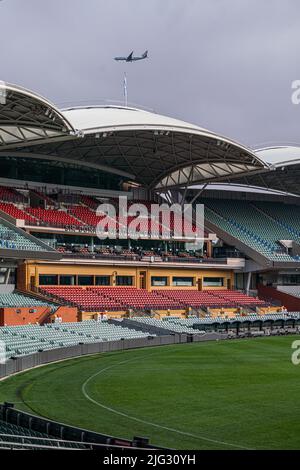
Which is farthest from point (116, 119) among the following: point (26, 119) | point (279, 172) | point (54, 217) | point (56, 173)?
point (279, 172)

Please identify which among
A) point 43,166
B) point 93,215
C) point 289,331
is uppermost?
point 43,166

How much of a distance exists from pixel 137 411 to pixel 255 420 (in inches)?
172

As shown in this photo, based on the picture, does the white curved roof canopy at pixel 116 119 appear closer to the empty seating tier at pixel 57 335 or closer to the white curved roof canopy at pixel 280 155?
the white curved roof canopy at pixel 280 155

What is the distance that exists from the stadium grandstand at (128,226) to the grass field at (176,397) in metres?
8.85

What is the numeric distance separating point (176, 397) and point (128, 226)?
45.4 m

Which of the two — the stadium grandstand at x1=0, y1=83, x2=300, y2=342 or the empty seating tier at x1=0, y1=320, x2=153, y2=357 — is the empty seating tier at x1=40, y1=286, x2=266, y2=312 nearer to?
the stadium grandstand at x1=0, y1=83, x2=300, y2=342

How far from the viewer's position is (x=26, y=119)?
2105 inches

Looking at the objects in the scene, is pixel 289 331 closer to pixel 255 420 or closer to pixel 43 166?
pixel 43 166

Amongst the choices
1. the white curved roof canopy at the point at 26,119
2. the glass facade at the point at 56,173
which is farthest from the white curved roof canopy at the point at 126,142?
the glass facade at the point at 56,173

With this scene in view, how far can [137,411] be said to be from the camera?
24500 millimetres

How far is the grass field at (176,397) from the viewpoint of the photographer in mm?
20828

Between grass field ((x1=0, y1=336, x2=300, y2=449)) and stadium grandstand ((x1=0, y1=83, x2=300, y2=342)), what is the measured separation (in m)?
8.85
